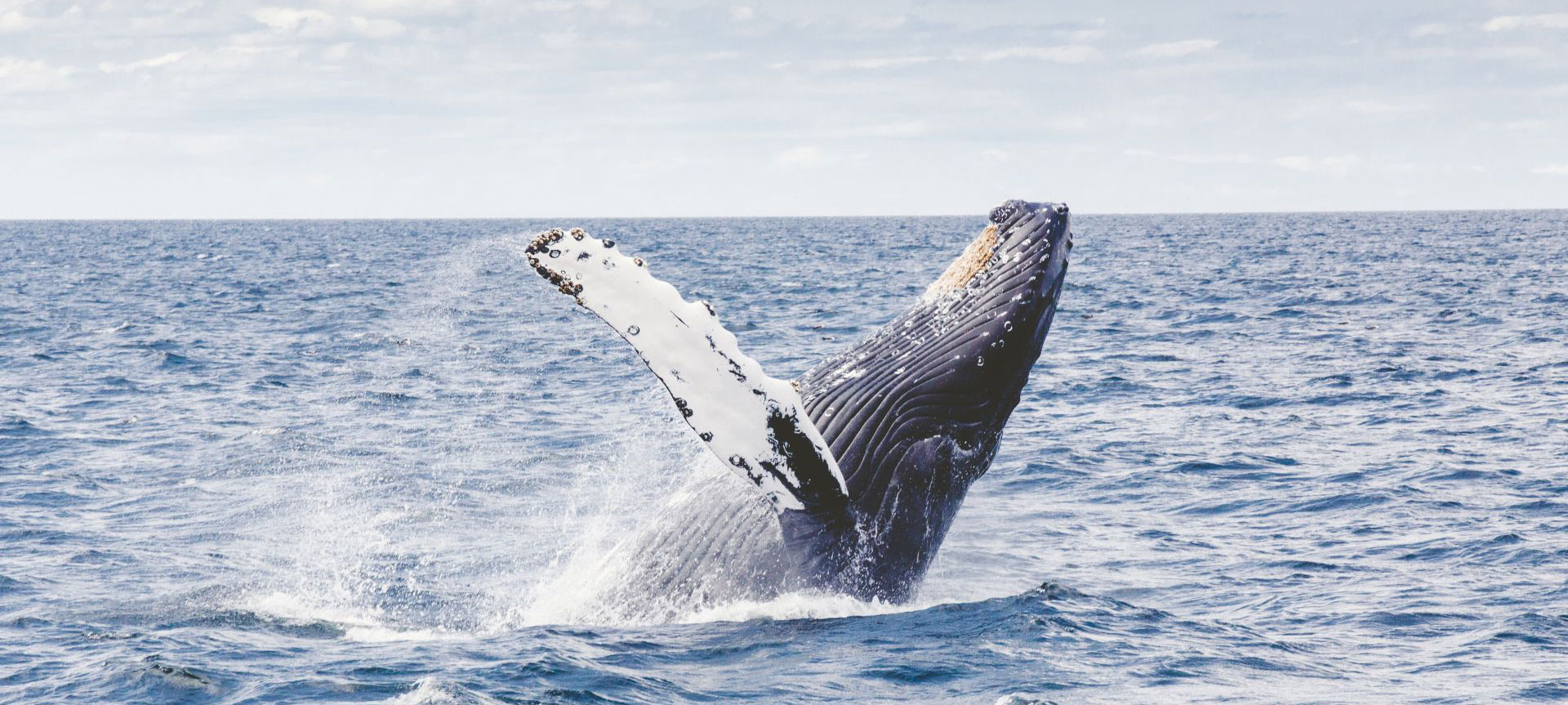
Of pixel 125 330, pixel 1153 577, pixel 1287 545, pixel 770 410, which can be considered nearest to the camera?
pixel 770 410

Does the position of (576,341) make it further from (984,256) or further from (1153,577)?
(984,256)

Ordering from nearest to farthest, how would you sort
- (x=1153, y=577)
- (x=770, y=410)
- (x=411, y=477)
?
(x=770, y=410) → (x=1153, y=577) → (x=411, y=477)

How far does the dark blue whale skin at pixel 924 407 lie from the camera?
727 centimetres

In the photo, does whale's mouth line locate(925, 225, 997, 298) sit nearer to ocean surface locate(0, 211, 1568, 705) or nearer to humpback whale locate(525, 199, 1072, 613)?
humpback whale locate(525, 199, 1072, 613)

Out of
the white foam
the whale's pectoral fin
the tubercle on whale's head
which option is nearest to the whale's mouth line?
the tubercle on whale's head

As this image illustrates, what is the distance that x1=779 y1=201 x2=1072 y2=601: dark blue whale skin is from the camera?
7273mm

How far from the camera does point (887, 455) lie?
24.0 ft

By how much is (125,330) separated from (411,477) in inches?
767

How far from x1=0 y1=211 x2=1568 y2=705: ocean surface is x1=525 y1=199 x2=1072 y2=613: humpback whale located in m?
0.21

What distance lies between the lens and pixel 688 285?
46562 mm

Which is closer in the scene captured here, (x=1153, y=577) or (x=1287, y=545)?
(x=1153, y=577)

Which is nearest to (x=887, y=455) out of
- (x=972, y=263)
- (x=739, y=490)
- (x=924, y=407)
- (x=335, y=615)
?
(x=924, y=407)

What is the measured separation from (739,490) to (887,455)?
89cm

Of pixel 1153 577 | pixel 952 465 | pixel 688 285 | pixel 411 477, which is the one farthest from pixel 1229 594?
pixel 688 285
